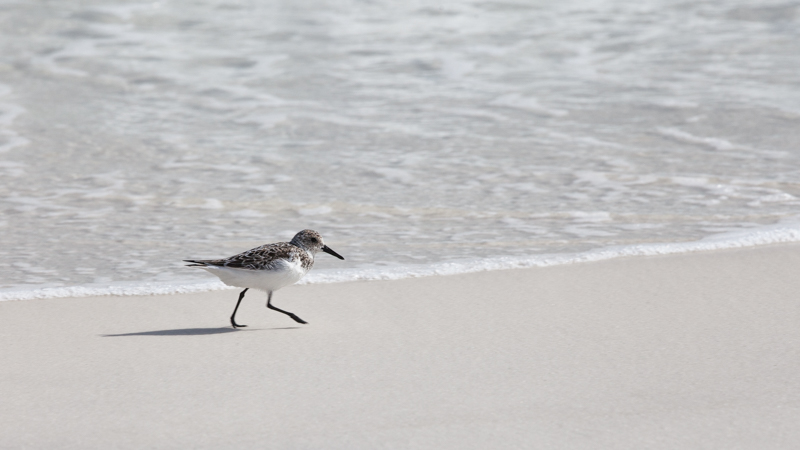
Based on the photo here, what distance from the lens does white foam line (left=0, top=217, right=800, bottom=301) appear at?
4.21 metres

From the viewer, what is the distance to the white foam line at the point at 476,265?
421 cm

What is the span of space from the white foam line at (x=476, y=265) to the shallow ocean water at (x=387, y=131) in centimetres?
3

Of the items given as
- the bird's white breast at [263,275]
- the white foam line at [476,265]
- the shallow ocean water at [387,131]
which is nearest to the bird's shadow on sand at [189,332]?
the bird's white breast at [263,275]

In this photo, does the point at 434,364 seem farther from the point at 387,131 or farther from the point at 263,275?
the point at 387,131

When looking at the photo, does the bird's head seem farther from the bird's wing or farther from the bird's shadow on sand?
the bird's shadow on sand

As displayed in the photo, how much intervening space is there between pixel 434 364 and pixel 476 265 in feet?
4.38

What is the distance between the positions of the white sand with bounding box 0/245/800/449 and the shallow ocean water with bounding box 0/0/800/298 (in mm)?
467

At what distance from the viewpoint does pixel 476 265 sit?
4.57 metres

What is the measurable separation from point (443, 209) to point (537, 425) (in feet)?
10.4

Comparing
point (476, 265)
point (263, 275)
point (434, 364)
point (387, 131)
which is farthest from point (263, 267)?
point (387, 131)

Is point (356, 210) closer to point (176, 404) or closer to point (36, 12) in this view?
point (176, 404)

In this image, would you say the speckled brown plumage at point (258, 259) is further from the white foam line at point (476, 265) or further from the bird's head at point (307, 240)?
the white foam line at point (476, 265)

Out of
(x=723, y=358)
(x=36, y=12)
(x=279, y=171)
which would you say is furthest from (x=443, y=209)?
(x=36, y=12)

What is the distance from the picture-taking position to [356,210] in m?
5.88
